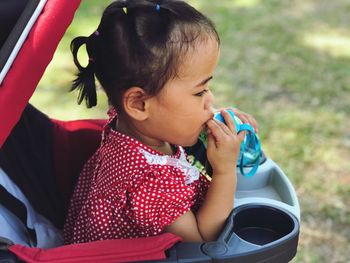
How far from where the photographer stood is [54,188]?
5.79 feet

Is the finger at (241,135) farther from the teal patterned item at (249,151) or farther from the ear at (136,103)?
the ear at (136,103)

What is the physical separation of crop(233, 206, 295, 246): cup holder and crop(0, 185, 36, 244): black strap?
21.6 inches

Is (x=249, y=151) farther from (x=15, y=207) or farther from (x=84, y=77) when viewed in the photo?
(x=15, y=207)

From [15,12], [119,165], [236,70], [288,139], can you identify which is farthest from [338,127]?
[15,12]

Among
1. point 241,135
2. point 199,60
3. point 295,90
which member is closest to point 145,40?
point 199,60

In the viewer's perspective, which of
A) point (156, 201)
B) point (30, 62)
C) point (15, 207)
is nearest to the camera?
point (30, 62)

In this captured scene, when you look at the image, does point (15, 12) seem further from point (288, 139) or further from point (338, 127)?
point (338, 127)

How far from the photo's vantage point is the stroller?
1.17 meters

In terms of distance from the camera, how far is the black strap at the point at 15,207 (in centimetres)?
158

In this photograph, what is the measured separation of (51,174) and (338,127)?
1.53 m

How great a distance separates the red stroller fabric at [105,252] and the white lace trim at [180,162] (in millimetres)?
213

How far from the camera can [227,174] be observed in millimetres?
1466

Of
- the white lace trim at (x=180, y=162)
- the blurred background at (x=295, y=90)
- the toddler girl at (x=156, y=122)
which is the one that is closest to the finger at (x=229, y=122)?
the toddler girl at (x=156, y=122)

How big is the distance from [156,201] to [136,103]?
0.78 feet
